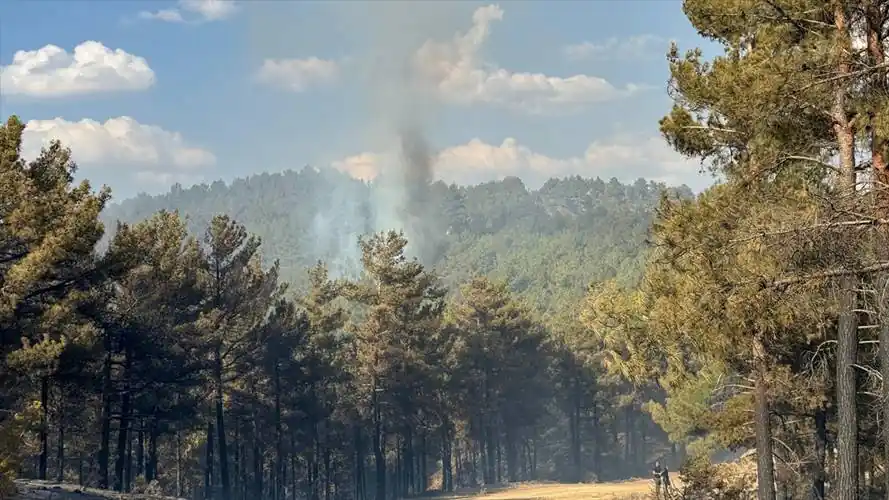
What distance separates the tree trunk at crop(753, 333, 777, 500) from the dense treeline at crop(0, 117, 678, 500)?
3.36 meters

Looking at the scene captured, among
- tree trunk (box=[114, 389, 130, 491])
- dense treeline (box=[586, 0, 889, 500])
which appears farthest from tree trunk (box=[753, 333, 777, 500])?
tree trunk (box=[114, 389, 130, 491])

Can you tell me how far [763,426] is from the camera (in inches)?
657

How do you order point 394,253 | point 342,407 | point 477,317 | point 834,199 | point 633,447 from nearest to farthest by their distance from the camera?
point 834,199
point 394,253
point 342,407
point 477,317
point 633,447

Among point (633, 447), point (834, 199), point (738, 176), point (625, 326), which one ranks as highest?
point (738, 176)

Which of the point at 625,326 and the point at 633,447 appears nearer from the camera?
the point at 625,326

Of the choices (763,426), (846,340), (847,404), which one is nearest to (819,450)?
(763,426)

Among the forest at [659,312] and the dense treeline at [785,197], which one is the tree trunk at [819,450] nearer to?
the forest at [659,312]

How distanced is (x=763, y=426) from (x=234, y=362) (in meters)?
30.8

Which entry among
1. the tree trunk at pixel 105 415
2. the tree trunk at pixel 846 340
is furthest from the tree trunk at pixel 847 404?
the tree trunk at pixel 105 415

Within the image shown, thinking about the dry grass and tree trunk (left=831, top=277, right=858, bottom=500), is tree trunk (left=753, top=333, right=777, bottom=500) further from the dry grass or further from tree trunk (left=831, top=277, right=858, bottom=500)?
the dry grass

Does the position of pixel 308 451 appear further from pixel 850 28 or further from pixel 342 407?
pixel 850 28

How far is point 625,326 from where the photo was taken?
750 inches

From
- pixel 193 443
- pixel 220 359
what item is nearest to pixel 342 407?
pixel 193 443

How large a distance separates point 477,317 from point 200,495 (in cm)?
2459
